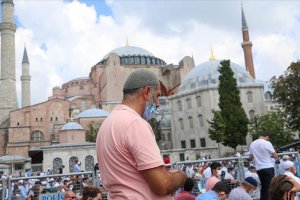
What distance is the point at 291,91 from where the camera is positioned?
27.5 meters

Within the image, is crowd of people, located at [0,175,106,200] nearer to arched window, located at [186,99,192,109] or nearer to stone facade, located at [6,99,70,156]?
arched window, located at [186,99,192,109]

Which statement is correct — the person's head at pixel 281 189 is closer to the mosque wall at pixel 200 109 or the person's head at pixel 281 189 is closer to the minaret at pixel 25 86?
the mosque wall at pixel 200 109

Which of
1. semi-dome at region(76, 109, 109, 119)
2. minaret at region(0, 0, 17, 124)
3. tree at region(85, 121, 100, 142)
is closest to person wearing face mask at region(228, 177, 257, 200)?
tree at region(85, 121, 100, 142)

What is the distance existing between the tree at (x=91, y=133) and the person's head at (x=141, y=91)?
126ft

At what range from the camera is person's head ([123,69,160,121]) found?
216 cm

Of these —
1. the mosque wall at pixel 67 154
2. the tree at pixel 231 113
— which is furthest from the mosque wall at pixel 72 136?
the tree at pixel 231 113

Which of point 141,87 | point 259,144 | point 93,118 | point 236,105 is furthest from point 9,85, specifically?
point 141,87

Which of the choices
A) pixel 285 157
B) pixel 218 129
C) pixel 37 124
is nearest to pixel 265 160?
pixel 285 157

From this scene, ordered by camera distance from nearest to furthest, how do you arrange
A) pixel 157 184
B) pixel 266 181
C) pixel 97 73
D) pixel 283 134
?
pixel 157 184, pixel 266 181, pixel 283 134, pixel 97 73

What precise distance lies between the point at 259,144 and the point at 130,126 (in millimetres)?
4852

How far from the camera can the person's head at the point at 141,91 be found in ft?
7.09

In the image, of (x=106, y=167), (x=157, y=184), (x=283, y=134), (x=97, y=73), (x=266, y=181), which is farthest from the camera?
(x=97, y=73)

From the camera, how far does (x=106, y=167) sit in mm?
2072

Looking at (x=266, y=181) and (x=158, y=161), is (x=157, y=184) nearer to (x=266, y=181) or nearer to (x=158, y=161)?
(x=158, y=161)
